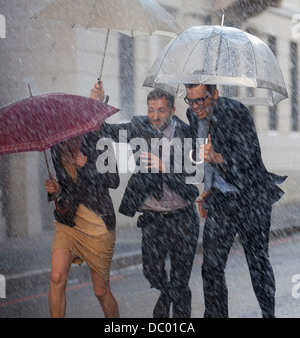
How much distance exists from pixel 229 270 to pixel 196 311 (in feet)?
7.56

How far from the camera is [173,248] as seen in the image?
454cm

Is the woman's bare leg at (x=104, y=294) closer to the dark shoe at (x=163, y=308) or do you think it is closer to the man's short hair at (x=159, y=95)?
the dark shoe at (x=163, y=308)

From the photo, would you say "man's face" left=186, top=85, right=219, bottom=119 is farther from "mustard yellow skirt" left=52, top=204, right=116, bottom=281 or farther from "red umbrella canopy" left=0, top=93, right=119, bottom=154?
"mustard yellow skirt" left=52, top=204, right=116, bottom=281

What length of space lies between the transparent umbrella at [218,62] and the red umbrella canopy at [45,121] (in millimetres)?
544

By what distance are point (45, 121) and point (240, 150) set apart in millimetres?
1315

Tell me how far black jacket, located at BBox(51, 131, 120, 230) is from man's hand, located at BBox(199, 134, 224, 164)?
23.7 inches
